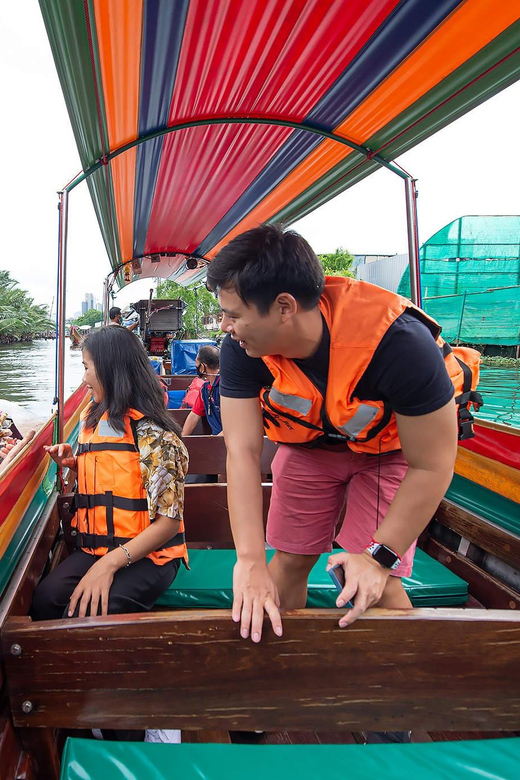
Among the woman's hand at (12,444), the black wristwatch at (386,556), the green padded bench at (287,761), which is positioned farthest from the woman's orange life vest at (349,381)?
the woman's hand at (12,444)

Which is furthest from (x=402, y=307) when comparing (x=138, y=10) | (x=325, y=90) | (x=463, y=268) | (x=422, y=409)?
(x=463, y=268)

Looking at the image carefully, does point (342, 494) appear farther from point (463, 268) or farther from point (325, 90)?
point (463, 268)

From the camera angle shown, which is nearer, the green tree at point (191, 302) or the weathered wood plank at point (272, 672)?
the weathered wood plank at point (272, 672)

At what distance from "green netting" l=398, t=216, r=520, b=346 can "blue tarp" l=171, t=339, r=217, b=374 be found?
344 cm

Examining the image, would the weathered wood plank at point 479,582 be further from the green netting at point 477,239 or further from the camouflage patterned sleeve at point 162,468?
the green netting at point 477,239

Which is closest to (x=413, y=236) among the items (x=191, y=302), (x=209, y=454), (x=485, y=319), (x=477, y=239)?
(x=209, y=454)

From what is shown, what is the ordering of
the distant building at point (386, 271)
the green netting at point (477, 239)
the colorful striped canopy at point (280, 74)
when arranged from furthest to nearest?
the distant building at point (386, 271) < the green netting at point (477, 239) < the colorful striped canopy at point (280, 74)

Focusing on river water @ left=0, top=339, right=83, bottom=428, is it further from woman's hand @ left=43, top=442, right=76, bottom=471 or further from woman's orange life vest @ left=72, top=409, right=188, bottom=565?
woman's orange life vest @ left=72, top=409, right=188, bottom=565

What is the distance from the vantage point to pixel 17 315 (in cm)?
4781

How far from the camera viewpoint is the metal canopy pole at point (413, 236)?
2.50 meters

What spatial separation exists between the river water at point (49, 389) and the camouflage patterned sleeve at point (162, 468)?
2.06ft

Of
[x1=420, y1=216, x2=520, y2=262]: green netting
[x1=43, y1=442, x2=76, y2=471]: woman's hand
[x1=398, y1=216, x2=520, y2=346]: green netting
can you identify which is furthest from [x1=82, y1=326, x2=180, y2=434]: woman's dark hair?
[x1=420, y1=216, x2=520, y2=262]: green netting

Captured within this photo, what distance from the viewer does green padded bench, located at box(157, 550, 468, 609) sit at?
1.83m

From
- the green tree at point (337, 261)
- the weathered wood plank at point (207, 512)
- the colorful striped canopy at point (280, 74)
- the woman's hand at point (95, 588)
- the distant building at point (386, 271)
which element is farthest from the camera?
the green tree at point (337, 261)
